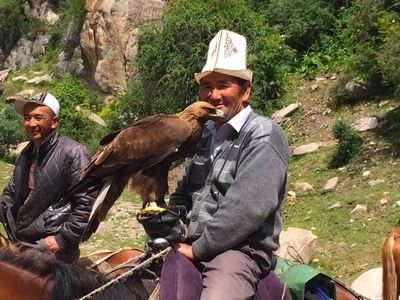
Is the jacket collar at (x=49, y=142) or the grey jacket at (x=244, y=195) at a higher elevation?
the grey jacket at (x=244, y=195)

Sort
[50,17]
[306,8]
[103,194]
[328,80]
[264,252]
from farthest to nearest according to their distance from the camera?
[50,17]
[306,8]
[328,80]
[103,194]
[264,252]

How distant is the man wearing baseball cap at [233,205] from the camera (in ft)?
9.14

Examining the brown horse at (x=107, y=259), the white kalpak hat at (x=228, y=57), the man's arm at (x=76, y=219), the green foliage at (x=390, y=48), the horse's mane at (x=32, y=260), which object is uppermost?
the white kalpak hat at (x=228, y=57)

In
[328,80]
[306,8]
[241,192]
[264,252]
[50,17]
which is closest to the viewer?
[241,192]

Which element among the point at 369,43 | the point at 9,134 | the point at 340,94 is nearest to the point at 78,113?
the point at 9,134

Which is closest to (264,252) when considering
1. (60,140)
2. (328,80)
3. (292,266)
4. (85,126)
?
(292,266)

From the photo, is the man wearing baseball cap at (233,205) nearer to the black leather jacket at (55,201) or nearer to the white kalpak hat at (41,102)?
the black leather jacket at (55,201)

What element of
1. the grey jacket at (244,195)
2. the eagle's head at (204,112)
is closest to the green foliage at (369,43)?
the eagle's head at (204,112)

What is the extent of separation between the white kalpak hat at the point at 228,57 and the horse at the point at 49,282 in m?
1.24

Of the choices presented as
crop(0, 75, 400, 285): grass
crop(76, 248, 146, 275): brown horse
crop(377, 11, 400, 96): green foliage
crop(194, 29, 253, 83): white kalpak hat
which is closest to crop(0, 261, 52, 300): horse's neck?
crop(76, 248, 146, 275): brown horse

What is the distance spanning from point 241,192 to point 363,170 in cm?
867

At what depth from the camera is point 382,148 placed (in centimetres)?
1145

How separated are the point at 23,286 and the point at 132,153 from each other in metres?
0.91

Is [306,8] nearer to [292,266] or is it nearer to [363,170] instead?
[363,170]
